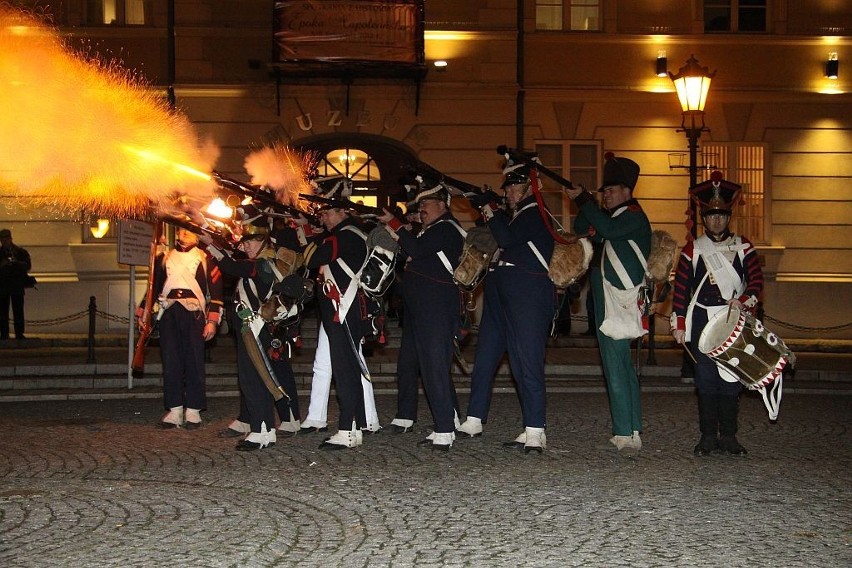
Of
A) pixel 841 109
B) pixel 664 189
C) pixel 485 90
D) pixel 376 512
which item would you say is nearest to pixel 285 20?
pixel 485 90

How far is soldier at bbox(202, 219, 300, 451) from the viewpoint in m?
10.0

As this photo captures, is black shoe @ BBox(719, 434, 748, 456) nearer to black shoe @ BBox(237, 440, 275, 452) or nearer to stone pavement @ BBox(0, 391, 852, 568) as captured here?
stone pavement @ BBox(0, 391, 852, 568)

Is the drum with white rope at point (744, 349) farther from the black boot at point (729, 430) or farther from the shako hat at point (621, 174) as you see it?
the shako hat at point (621, 174)

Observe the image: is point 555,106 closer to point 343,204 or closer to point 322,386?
point 322,386

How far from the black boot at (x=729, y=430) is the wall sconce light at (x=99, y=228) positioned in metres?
16.5

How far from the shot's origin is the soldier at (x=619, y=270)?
31.8 ft

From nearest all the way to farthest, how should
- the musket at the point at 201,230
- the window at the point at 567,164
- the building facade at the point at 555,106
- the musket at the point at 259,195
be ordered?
1. the musket at the point at 201,230
2. the musket at the point at 259,195
3. the building facade at the point at 555,106
4. the window at the point at 567,164

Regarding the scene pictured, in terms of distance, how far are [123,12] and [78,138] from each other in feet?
48.7

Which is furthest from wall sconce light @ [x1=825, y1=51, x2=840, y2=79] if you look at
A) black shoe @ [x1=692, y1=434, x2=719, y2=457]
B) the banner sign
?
black shoe @ [x1=692, y1=434, x2=719, y2=457]

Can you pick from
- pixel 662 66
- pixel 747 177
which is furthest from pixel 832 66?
pixel 662 66

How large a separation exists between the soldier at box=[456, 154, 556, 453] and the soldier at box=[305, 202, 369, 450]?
1.11m

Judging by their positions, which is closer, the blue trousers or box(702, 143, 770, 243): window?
the blue trousers

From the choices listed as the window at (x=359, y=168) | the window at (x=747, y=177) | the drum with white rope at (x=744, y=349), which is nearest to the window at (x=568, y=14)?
the window at (x=747, y=177)

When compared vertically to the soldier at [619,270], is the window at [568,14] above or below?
above
